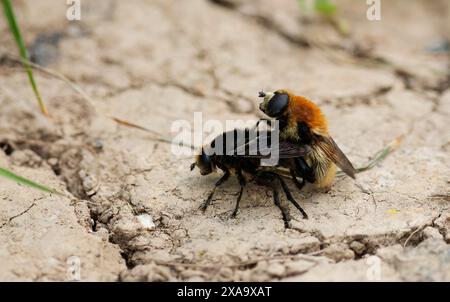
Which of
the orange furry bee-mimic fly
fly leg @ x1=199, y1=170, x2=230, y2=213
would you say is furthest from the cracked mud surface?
the orange furry bee-mimic fly

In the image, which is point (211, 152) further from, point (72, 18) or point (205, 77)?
point (72, 18)

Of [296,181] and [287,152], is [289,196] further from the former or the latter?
[287,152]

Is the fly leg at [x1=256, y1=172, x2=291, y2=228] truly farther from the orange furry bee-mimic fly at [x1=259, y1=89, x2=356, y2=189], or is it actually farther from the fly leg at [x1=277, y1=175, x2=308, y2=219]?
the orange furry bee-mimic fly at [x1=259, y1=89, x2=356, y2=189]

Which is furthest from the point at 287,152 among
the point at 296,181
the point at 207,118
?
the point at 207,118

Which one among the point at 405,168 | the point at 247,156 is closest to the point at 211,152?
the point at 247,156

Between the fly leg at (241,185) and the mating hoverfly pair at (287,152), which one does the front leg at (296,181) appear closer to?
the mating hoverfly pair at (287,152)

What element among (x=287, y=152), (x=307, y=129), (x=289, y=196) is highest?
(x=307, y=129)
